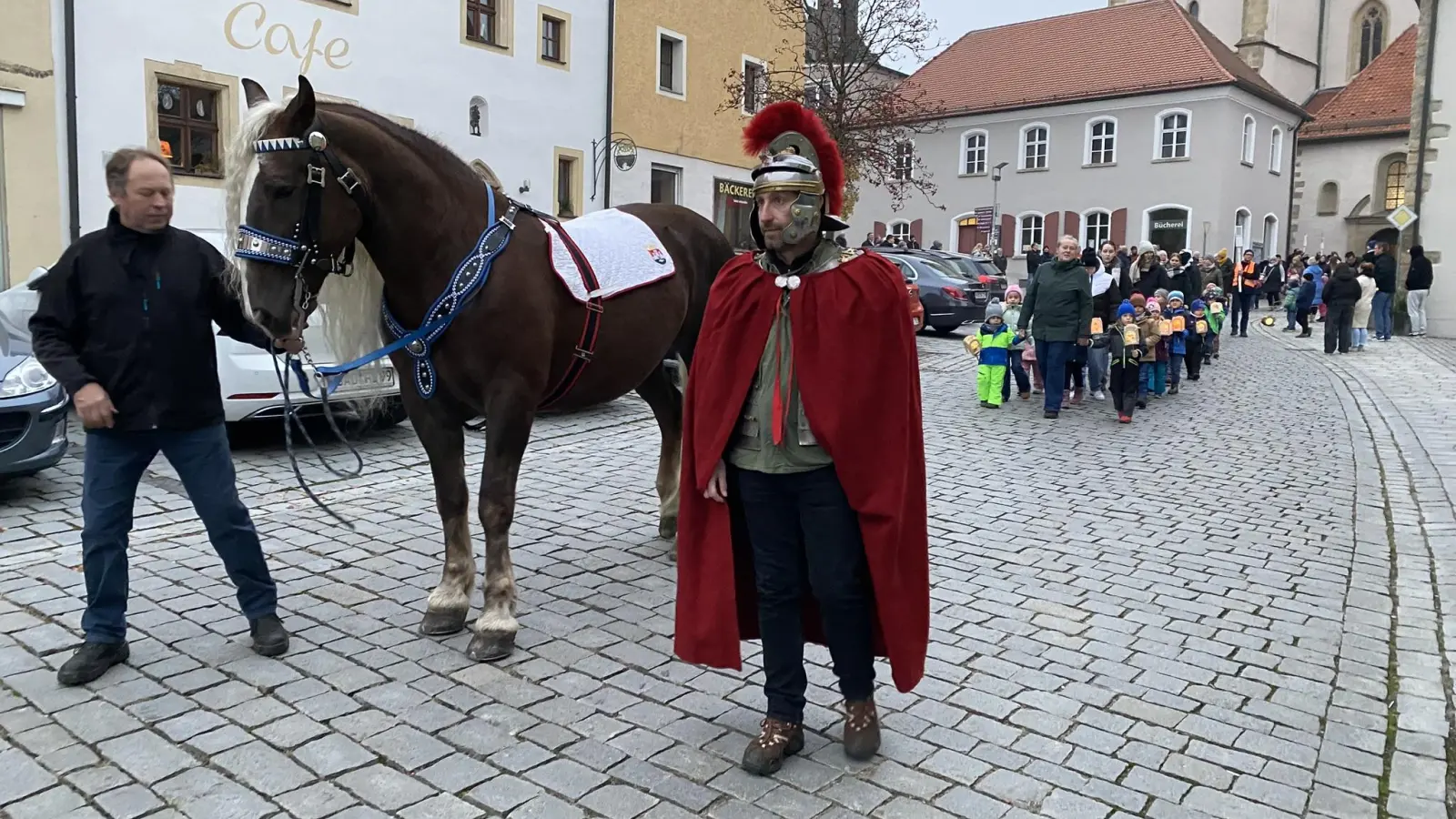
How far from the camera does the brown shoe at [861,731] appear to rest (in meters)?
3.58

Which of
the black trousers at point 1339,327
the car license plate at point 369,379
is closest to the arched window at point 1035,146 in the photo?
the black trousers at point 1339,327

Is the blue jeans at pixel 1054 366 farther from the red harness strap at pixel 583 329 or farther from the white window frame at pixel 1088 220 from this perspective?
the white window frame at pixel 1088 220

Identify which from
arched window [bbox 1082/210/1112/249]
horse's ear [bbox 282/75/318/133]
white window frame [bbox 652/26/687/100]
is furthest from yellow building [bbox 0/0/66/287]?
arched window [bbox 1082/210/1112/249]

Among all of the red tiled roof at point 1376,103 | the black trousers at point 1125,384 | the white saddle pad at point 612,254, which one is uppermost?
the red tiled roof at point 1376,103

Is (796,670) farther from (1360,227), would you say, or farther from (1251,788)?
(1360,227)

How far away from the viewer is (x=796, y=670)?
140 inches

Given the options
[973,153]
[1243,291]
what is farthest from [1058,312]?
[973,153]

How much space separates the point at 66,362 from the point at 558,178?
17736mm

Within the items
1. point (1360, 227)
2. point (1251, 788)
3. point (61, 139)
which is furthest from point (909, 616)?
point (1360, 227)

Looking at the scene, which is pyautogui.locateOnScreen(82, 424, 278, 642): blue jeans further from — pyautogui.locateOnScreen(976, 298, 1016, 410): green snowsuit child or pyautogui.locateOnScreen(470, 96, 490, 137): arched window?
pyautogui.locateOnScreen(470, 96, 490, 137): arched window

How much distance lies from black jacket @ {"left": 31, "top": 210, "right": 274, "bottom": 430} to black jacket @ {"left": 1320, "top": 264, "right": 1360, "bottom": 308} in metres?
18.9

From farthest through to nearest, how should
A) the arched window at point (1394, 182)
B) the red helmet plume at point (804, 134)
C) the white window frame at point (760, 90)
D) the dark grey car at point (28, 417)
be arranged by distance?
1. the arched window at point (1394, 182)
2. the white window frame at point (760, 90)
3. the dark grey car at point (28, 417)
4. the red helmet plume at point (804, 134)

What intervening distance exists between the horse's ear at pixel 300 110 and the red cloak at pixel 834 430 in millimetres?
1642

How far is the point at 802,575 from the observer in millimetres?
3590
